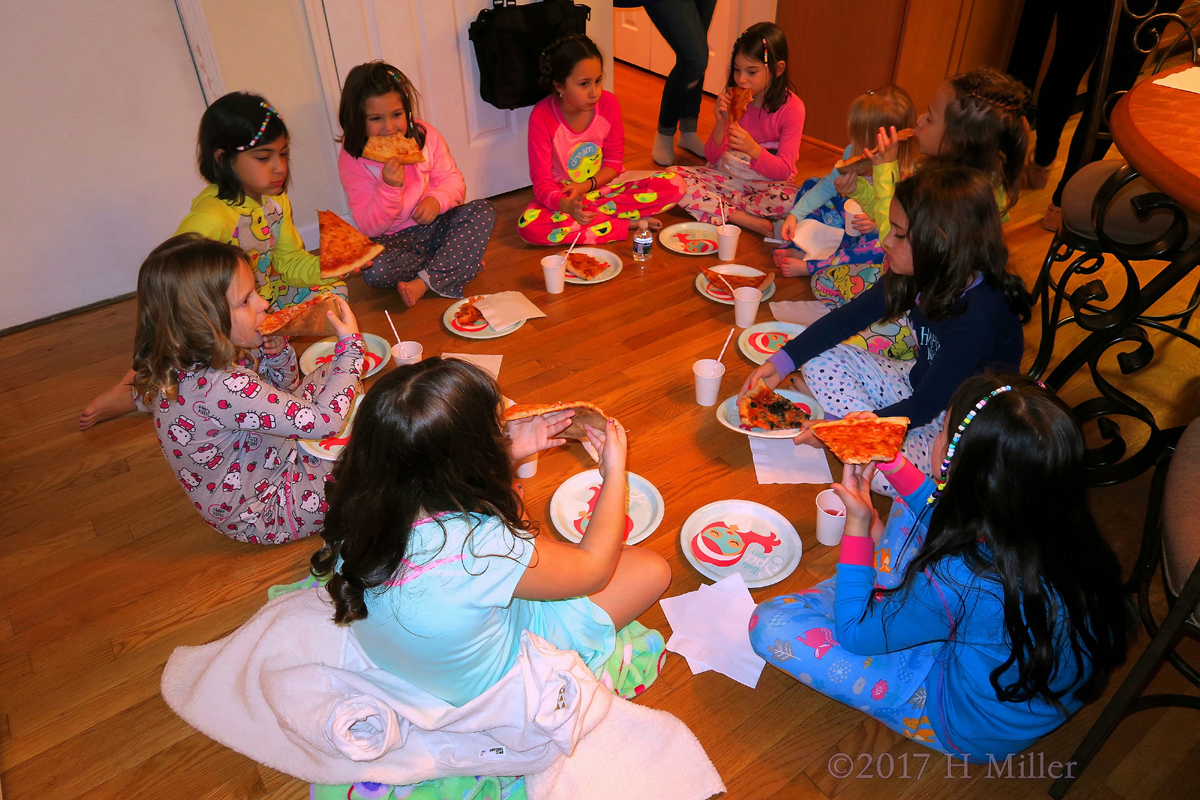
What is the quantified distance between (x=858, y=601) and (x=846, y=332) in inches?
46.9

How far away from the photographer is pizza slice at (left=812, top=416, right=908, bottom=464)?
1956 millimetres

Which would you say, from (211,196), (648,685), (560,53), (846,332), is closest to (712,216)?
(560,53)

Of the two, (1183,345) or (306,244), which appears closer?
(1183,345)

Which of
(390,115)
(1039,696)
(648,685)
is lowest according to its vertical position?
(648,685)

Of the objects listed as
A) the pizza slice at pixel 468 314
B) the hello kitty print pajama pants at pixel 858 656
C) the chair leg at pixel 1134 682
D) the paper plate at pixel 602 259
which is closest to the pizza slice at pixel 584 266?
the paper plate at pixel 602 259

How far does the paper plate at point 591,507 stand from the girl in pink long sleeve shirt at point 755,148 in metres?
2.15

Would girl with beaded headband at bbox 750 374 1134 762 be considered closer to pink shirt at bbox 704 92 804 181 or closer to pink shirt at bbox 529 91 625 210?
pink shirt at bbox 704 92 804 181

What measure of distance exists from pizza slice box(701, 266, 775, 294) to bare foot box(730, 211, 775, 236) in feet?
1.53

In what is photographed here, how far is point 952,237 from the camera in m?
2.26

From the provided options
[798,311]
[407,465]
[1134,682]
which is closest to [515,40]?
[798,311]

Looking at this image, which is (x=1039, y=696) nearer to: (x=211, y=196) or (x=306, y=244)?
(x=211, y=196)

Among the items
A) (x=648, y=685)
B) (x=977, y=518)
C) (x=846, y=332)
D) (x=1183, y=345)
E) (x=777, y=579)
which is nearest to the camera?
(x=977, y=518)

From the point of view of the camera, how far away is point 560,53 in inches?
151

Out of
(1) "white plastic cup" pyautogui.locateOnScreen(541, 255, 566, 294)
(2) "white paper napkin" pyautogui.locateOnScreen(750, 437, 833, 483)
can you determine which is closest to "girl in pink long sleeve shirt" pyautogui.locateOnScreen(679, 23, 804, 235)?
(1) "white plastic cup" pyautogui.locateOnScreen(541, 255, 566, 294)
